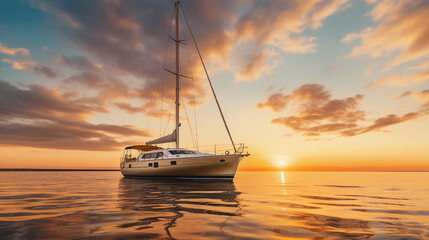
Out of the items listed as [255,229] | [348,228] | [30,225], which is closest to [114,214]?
[30,225]

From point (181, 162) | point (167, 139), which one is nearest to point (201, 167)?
point (181, 162)

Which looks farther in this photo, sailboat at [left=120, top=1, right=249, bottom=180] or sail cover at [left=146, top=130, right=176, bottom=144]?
sail cover at [left=146, top=130, right=176, bottom=144]

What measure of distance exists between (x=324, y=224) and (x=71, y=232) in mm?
5535

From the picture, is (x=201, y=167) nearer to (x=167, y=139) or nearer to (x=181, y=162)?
(x=181, y=162)

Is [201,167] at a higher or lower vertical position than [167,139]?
lower

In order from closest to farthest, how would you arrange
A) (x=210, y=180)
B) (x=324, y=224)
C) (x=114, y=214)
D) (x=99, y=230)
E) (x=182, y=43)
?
(x=99, y=230) → (x=324, y=224) → (x=114, y=214) → (x=210, y=180) → (x=182, y=43)

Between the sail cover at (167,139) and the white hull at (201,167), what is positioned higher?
the sail cover at (167,139)

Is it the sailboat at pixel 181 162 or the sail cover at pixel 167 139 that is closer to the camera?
the sailboat at pixel 181 162

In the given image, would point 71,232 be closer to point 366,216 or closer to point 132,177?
point 366,216

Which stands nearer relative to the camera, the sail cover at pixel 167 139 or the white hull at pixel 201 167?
the white hull at pixel 201 167

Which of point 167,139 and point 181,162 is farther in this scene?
point 167,139

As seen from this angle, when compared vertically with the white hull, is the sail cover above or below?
above

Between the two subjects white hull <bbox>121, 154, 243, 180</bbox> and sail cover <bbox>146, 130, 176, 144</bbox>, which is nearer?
white hull <bbox>121, 154, 243, 180</bbox>

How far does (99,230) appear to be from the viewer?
194 inches
